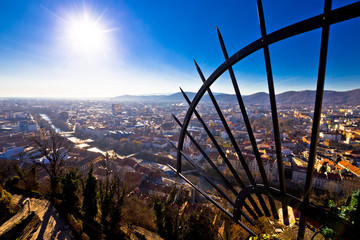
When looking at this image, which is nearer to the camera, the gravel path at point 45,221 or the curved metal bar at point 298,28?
the curved metal bar at point 298,28

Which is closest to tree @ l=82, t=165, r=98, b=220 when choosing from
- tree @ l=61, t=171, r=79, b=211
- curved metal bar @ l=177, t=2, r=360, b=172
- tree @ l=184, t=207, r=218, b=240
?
tree @ l=61, t=171, r=79, b=211

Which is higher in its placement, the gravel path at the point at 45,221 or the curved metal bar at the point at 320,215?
the curved metal bar at the point at 320,215

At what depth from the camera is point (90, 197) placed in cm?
637

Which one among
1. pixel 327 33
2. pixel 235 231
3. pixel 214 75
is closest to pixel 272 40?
pixel 327 33

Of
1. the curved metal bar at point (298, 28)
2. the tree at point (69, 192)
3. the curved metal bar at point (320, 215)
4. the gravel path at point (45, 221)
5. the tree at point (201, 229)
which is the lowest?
the gravel path at point (45, 221)

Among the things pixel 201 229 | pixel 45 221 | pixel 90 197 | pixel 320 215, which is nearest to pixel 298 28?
pixel 320 215

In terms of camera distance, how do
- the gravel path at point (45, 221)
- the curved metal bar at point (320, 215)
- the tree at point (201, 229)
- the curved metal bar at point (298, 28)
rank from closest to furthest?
the curved metal bar at point (298, 28) < the curved metal bar at point (320, 215) < the tree at point (201, 229) < the gravel path at point (45, 221)

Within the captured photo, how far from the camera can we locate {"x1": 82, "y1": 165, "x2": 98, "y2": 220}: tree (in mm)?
6332

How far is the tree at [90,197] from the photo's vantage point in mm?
6332

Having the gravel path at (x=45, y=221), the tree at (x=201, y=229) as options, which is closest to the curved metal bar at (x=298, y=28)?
the tree at (x=201, y=229)

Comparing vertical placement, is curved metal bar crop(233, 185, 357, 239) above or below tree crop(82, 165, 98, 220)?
above

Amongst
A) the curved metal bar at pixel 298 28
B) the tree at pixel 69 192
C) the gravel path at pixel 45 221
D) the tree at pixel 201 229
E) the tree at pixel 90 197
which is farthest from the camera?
the tree at pixel 69 192

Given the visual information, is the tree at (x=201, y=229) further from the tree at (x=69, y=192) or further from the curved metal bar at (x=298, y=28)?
the tree at (x=69, y=192)

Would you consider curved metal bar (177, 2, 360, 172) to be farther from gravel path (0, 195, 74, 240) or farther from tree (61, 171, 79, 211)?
tree (61, 171, 79, 211)
